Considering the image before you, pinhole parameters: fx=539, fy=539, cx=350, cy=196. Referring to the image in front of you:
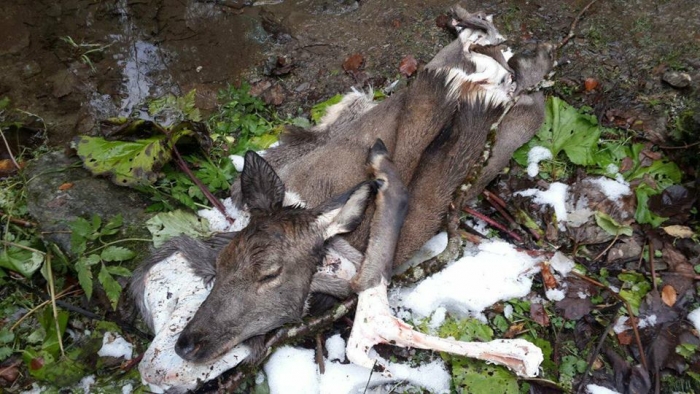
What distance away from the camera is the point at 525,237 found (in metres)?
4.02

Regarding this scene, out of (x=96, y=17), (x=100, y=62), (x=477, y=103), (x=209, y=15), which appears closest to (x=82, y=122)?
(x=100, y=62)

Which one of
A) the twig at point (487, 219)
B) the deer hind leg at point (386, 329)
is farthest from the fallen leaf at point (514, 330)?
the twig at point (487, 219)

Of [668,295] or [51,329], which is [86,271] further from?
[668,295]

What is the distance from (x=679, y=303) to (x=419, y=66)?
114 inches

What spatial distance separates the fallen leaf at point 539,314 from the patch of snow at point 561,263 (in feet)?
0.99

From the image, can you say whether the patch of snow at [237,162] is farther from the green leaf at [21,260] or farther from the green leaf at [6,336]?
the green leaf at [6,336]

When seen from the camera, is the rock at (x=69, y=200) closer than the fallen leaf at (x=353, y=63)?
Yes

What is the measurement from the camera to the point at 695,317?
3.56m

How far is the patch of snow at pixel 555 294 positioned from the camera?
3.75 meters

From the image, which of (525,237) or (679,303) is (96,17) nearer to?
(525,237)

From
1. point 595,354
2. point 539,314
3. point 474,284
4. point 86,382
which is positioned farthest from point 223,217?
point 595,354

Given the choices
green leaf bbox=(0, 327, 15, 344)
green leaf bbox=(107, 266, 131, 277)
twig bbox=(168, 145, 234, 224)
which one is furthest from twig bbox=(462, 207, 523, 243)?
green leaf bbox=(0, 327, 15, 344)

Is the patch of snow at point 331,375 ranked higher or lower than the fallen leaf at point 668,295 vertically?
higher

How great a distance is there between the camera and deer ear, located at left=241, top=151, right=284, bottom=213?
3.48 metres
